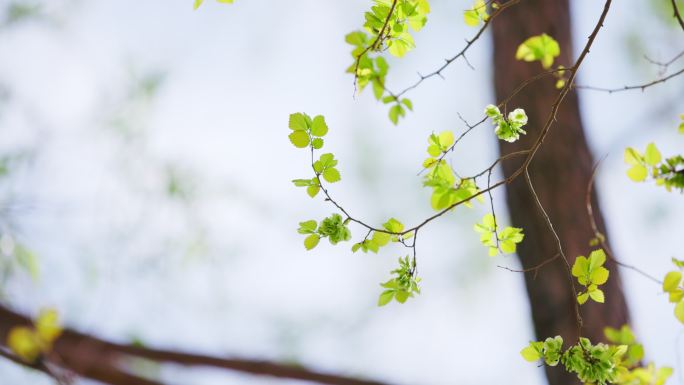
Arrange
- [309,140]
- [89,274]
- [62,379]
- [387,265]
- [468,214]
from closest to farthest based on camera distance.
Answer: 1. [309,140]
2. [62,379]
3. [89,274]
4. [468,214]
5. [387,265]

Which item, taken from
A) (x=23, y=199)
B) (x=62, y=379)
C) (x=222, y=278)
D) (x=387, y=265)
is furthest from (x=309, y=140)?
(x=387, y=265)

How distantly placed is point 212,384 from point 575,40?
57.8 inches

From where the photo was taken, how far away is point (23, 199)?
7.26 ft

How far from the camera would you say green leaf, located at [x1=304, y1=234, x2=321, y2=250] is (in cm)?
75

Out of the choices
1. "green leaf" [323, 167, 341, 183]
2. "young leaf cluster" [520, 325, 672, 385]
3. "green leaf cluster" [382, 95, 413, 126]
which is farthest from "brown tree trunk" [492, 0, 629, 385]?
"green leaf" [323, 167, 341, 183]

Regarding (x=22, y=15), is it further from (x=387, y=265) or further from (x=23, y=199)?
(x=387, y=265)

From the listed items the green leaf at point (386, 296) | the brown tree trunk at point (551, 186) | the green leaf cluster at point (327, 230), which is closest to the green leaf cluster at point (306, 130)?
the green leaf cluster at point (327, 230)

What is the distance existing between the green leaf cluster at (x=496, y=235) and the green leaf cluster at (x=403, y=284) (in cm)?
13

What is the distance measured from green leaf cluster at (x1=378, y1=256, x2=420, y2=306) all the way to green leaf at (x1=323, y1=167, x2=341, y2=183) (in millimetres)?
145

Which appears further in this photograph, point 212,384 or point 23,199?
point 23,199

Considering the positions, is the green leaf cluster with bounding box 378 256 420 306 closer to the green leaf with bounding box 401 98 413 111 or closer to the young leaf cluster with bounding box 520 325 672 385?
the young leaf cluster with bounding box 520 325 672 385

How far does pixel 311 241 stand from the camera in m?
0.75

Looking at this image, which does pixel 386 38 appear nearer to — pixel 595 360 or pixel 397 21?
pixel 397 21

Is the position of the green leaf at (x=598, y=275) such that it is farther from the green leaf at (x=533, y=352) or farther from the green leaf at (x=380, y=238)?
the green leaf at (x=380, y=238)
